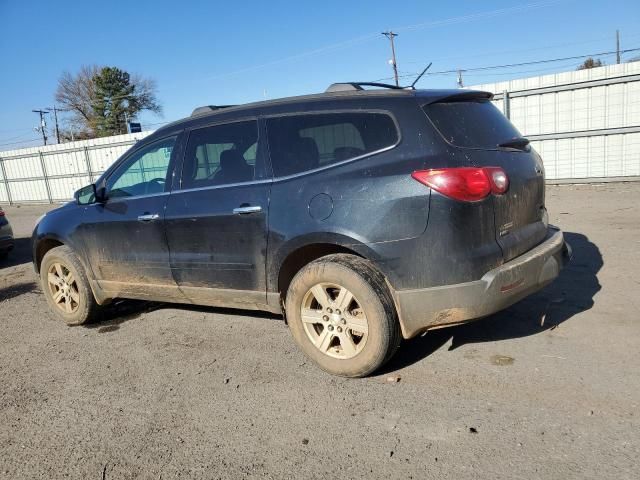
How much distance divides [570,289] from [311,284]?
2871 millimetres

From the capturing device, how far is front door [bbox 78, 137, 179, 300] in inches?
167

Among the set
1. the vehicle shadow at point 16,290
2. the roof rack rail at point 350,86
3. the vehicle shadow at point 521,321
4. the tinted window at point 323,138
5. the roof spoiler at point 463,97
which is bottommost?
the vehicle shadow at point 521,321

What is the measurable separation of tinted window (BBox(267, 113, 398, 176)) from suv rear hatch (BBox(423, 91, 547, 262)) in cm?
34

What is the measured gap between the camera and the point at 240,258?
3727mm

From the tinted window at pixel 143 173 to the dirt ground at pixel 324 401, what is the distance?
131 cm

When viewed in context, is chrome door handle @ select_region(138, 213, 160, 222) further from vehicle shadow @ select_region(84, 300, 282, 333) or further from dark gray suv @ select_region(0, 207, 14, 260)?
dark gray suv @ select_region(0, 207, 14, 260)

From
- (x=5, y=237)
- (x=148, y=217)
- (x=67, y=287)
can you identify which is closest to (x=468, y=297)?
(x=148, y=217)

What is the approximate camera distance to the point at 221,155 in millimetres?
3945

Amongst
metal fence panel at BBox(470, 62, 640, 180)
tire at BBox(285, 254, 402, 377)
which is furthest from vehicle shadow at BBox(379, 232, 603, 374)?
metal fence panel at BBox(470, 62, 640, 180)

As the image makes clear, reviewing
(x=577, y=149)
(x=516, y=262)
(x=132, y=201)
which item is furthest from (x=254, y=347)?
(x=577, y=149)

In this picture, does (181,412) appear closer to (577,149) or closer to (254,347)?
(254,347)

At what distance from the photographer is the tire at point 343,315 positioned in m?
3.14

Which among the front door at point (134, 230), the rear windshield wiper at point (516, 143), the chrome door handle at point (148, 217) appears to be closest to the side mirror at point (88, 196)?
the front door at point (134, 230)

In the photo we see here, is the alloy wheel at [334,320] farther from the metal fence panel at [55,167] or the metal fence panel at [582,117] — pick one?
the metal fence panel at [55,167]
